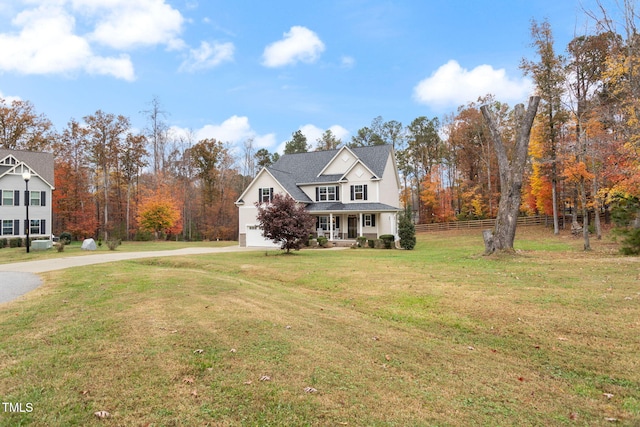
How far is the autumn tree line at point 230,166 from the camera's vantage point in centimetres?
3002

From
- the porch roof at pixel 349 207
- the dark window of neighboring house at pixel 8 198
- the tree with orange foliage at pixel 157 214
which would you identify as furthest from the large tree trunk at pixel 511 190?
the dark window of neighboring house at pixel 8 198

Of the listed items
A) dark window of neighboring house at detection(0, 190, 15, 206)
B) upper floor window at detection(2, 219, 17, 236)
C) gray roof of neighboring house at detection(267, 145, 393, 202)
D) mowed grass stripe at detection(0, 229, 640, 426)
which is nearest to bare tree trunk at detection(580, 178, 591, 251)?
mowed grass stripe at detection(0, 229, 640, 426)

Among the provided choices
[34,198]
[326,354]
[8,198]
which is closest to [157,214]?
[34,198]

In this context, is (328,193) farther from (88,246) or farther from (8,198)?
(8,198)

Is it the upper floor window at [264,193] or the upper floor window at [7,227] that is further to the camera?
the upper floor window at [7,227]

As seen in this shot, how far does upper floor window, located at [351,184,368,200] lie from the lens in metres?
31.0

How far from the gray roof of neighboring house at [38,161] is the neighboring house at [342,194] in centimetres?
1957

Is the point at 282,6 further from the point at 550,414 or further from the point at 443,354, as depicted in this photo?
the point at 550,414

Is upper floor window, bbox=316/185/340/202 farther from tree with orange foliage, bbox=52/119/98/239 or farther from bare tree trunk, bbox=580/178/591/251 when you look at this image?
tree with orange foliage, bbox=52/119/98/239

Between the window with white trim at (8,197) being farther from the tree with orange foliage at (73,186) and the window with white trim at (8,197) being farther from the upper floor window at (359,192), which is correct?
the upper floor window at (359,192)

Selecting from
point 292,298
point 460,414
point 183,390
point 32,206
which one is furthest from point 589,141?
point 32,206

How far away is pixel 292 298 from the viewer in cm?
901

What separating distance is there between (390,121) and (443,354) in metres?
51.7

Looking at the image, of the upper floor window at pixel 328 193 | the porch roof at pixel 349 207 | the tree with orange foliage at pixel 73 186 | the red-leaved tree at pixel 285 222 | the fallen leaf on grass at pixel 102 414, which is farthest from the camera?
the tree with orange foliage at pixel 73 186
